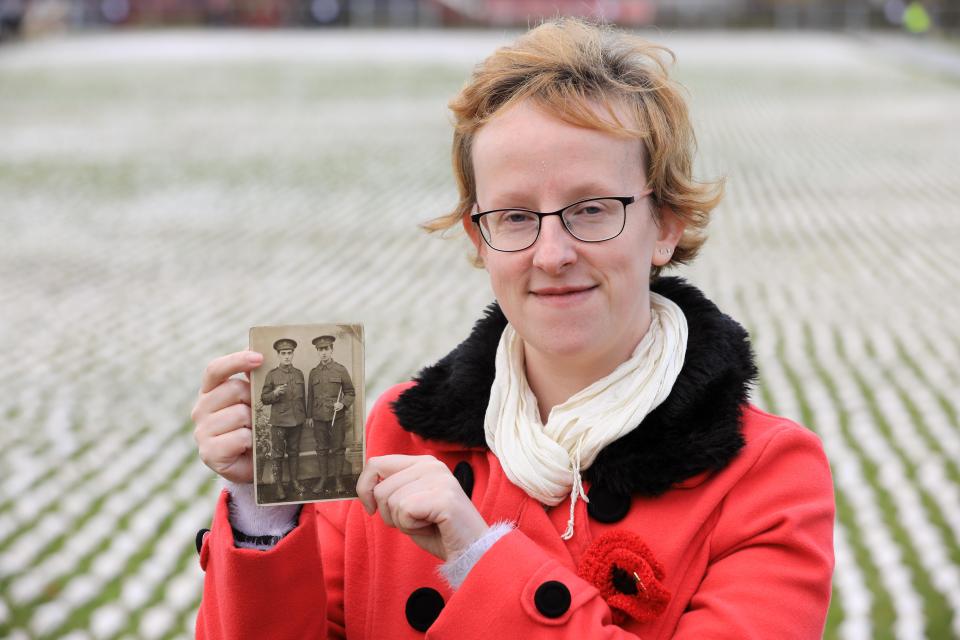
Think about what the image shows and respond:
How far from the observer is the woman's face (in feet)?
6.12

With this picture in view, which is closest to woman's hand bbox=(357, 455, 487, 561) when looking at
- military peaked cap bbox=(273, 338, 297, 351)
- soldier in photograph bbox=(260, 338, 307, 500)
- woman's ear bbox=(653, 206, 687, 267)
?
soldier in photograph bbox=(260, 338, 307, 500)

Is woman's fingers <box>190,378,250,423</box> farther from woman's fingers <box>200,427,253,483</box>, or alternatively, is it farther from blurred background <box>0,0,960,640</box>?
blurred background <box>0,0,960,640</box>

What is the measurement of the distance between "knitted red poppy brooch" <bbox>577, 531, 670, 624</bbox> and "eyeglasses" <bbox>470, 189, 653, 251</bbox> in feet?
1.58

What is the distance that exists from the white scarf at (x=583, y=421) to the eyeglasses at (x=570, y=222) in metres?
0.22

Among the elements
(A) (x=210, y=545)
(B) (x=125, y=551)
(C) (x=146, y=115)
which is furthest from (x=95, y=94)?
(A) (x=210, y=545)

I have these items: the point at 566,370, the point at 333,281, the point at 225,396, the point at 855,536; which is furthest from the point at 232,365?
the point at 333,281

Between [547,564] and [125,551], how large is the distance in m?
3.93

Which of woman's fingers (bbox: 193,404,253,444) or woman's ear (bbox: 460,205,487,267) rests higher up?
woman's ear (bbox: 460,205,487,267)


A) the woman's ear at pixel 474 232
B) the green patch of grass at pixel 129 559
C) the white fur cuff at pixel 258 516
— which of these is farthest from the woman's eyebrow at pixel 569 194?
the green patch of grass at pixel 129 559

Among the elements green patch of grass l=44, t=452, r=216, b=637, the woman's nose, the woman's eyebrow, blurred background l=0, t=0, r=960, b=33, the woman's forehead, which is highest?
the woman's forehead

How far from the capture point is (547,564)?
1.78 meters

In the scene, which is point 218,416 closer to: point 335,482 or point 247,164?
point 335,482

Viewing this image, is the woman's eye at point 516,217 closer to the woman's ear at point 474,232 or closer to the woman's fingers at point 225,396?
the woman's ear at point 474,232

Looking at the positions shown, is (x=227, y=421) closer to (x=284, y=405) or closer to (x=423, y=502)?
(x=284, y=405)
